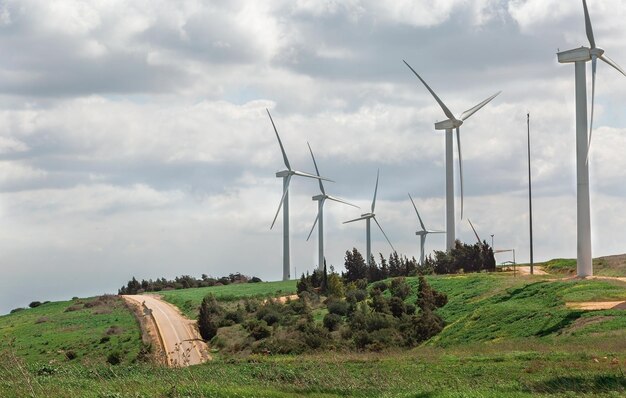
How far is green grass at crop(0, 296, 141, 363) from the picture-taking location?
82.1 meters

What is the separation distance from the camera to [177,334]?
3622 inches

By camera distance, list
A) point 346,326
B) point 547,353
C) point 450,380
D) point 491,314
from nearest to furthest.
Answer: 1. point 450,380
2. point 547,353
3. point 491,314
4. point 346,326

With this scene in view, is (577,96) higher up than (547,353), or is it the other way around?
(577,96)

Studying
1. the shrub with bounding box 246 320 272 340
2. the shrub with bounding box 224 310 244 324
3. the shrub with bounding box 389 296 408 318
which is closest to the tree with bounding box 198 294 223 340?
the shrub with bounding box 224 310 244 324

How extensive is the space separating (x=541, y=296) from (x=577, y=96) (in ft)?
62.9

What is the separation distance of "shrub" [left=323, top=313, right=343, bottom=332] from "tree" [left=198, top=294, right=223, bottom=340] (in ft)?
36.9

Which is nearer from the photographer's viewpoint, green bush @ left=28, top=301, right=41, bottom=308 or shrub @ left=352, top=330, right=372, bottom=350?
shrub @ left=352, top=330, right=372, bottom=350

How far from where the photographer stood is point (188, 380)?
36.2m

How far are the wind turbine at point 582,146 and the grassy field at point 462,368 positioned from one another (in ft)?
14.3

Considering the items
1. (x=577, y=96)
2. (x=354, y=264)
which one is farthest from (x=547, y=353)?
(x=354, y=264)

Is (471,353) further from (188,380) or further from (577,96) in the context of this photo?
(577,96)

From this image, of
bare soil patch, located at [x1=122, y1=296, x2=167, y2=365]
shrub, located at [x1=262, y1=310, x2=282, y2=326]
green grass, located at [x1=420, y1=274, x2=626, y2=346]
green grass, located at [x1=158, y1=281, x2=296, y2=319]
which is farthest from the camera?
green grass, located at [x1=158, y1=281, x2=296, y2=319]

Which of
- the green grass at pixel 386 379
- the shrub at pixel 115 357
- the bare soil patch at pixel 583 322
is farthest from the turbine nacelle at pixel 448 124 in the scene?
the green grass at pixel 386 379

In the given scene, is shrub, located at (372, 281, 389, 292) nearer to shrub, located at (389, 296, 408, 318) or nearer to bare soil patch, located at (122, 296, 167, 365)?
shrub, located at (389, 296, 408, 318)
